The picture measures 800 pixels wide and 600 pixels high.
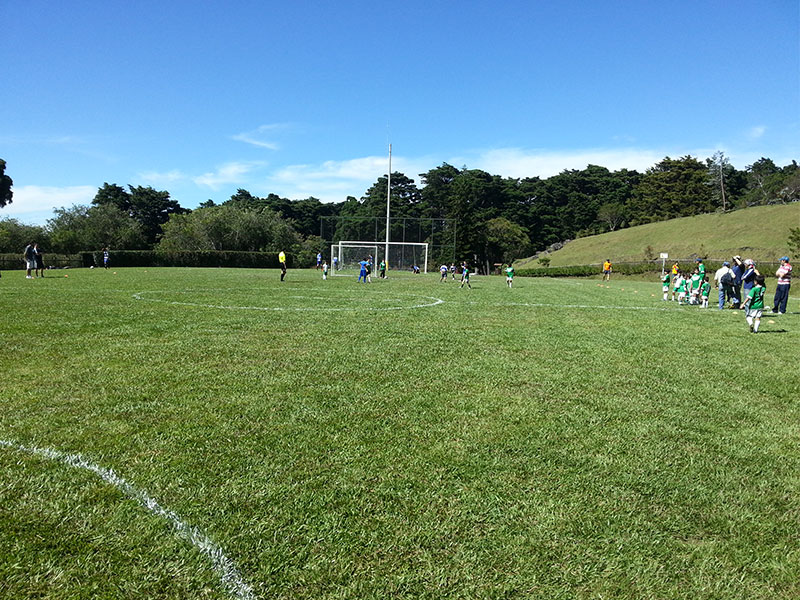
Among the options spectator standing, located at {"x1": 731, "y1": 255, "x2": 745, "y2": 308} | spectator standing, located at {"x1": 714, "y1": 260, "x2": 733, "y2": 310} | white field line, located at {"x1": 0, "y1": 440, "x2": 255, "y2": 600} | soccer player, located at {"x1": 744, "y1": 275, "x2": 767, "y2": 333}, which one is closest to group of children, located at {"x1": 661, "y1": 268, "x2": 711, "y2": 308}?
spectator standing, located at {"x1": 714, "y1": 260, "x2": 733, "y2": 310}

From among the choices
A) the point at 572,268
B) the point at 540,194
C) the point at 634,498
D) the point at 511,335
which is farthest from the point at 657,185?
the point at 634,498

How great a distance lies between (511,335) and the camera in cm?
1031

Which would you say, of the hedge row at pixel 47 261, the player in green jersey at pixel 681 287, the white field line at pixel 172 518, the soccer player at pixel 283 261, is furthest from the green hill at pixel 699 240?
the white field line at pixel 172 518

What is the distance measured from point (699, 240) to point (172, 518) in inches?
2987

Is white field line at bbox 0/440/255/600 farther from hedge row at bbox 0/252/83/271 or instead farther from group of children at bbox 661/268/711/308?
hedge row at bbox 0/252/83/271

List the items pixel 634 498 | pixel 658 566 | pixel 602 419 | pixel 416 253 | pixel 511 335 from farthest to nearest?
pixel 416 253 < pixel 511 335 < pixel 602 419 < pixel 634 498 < pixel 658 566

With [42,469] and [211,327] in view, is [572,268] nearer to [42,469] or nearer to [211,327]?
[211,327]

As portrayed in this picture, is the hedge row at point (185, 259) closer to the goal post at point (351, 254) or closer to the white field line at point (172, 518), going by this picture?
the goal post at point (351, 254)

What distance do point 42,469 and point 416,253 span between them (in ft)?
139

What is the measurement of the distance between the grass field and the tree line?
189 ft

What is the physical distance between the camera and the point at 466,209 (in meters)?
72.6

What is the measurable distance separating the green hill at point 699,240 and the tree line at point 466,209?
9.07 m

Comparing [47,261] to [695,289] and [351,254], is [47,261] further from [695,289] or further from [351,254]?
[695,289]

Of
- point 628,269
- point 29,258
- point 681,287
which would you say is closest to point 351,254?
point 29,258
